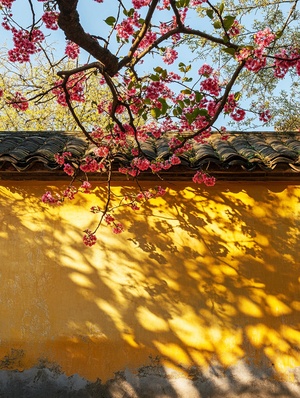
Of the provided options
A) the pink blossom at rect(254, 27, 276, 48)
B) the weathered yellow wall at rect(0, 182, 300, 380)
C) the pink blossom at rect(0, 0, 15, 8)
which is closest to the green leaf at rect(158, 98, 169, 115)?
the pink blossom at rect(254, 27, 276, 48)

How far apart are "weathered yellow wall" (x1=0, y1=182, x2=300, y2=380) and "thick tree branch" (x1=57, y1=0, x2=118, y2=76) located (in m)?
2.20

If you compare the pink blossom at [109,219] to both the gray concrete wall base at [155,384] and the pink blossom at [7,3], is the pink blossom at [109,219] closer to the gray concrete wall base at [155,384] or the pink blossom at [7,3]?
the gray concrete wall base at [155,384]

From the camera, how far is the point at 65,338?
5586 millimetres

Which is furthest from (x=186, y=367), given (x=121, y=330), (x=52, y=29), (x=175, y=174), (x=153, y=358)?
(x=52, y=29)

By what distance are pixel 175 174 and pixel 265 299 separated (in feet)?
5.33

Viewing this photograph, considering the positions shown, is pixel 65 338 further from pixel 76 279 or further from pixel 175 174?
pixel 175 174

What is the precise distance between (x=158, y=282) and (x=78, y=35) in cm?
293

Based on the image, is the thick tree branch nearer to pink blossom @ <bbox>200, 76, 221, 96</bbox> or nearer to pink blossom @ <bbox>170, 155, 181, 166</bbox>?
pink blossom @ <bbox>200, 76, 221, 96</bbox>

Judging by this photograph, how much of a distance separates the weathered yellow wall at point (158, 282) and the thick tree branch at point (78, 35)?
2.20m

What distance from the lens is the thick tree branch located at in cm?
345

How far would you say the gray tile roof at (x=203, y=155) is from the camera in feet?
18.2

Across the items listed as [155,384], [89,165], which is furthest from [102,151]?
[155,384]

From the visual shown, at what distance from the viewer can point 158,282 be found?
573 cm

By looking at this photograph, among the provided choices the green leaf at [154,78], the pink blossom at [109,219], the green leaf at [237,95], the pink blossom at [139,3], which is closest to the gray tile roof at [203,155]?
the pink blossom at [109,219]
